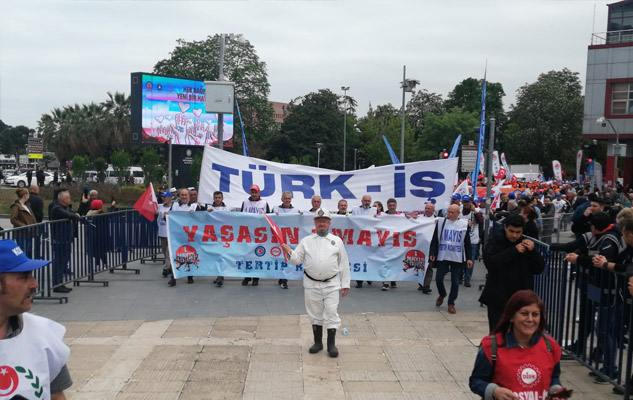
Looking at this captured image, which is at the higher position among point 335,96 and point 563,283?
point 335,96

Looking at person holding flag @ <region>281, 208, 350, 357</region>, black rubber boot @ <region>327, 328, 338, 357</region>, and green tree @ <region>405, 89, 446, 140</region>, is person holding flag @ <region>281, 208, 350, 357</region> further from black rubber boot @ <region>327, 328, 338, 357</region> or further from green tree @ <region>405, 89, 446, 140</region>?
green tree @ <region>405, 89, 446, 140</region>

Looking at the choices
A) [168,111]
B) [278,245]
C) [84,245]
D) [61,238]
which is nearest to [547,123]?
[168,111]

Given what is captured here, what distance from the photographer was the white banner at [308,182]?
39.6 ft

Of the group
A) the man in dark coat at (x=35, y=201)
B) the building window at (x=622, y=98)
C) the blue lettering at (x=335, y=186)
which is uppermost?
the building window at (x=622, y=98)

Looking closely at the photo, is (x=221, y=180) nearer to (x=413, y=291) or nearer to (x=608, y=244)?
(x=413, y=291)

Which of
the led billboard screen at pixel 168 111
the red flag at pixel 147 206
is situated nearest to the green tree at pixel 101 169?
the led billboard screen at pixel 168 111

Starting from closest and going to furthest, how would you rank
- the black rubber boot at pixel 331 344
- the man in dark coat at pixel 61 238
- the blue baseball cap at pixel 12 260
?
the blue baseball cap at pixel 12 260, the black rubber boot at pixel 331 344, the man in dark coat at pixel 61 238

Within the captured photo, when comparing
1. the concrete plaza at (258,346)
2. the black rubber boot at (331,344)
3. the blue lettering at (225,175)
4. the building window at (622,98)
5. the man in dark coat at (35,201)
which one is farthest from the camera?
the building window at (622,98)

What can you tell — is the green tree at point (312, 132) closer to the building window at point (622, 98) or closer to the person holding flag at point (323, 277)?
the building window at point (622, 98)

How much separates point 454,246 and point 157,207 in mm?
5943

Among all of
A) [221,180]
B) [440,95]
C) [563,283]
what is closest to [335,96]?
[440,95]

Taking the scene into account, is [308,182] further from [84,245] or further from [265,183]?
[84,245]

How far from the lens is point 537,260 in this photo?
629 cm

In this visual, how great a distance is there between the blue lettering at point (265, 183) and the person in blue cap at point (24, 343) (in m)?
9.49
